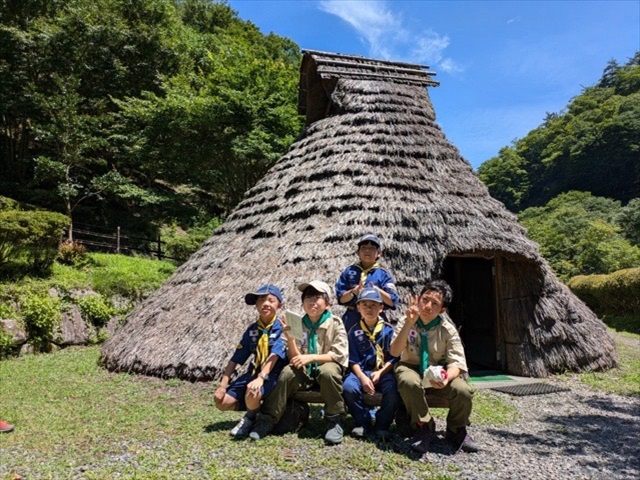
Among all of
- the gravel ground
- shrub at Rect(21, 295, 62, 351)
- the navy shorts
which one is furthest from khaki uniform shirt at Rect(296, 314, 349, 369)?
shrub at Rect(21, 295, 62, 351)

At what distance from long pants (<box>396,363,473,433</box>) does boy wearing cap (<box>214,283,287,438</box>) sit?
1.08 m

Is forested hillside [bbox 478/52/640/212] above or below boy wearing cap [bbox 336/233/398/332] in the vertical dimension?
above

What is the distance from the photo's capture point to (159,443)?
135 inches

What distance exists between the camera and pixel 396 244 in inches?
239

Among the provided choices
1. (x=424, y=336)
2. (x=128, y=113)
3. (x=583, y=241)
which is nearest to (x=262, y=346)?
(x=424, y=336)

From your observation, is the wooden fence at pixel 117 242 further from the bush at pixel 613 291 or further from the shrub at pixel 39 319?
the bush at pixel 613 291

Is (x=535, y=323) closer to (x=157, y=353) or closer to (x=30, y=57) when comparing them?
(x=157, y=353)

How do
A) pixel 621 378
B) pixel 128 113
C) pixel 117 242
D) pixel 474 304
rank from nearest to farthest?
pixel 621 378 → pixel 474 304 → pixel 117 242 → pixel 128 113

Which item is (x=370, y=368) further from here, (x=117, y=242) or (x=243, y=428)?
(x=117, y=242)

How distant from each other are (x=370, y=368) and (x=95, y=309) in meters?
7.90

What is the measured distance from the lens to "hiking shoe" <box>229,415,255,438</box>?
3496 mm

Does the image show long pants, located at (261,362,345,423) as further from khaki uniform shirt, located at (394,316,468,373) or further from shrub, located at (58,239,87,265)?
shrub, located at (58,239,87,265)

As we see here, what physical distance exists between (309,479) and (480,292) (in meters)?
6.67

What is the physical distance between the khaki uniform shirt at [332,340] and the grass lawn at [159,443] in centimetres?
71
